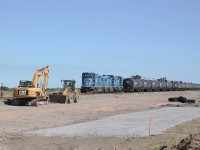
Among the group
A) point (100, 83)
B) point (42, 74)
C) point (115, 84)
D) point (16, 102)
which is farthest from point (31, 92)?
point (115, 84)

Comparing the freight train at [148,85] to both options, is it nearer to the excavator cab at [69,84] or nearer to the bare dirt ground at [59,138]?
the excavator cab at [69,84]

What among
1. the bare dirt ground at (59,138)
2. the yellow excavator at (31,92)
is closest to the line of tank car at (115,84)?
the yellow excavator at (31,92)

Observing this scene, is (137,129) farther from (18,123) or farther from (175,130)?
(18,123)

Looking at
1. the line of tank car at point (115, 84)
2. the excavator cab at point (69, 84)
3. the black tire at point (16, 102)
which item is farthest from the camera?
the line of tank car at point (115, 84)

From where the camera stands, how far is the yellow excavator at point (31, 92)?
35.5 metres

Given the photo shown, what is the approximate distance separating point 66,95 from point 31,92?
6.17 m

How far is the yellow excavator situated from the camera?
35.5m

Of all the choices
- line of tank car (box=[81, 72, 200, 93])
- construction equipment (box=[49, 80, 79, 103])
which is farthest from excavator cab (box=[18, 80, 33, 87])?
line of tank car (box=[81, 72, 200, 93])

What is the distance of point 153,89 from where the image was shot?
3799 inches

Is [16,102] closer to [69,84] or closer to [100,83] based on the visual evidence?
[69,84]

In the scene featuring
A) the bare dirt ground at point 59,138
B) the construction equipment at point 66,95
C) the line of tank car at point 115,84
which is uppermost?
the line of tank car at point 115,84

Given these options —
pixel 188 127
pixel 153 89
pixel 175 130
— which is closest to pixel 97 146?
pixel 175 130

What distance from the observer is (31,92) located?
35469 mm

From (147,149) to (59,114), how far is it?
15.4 m
